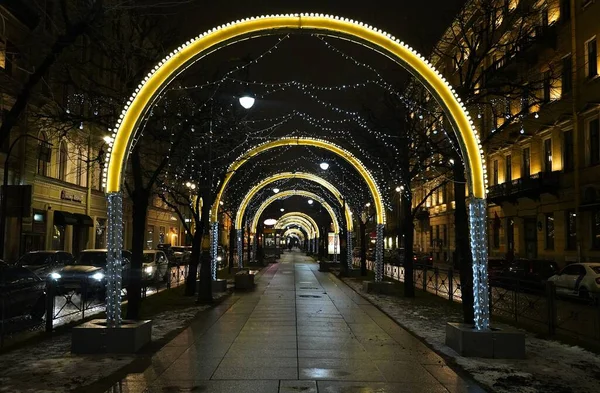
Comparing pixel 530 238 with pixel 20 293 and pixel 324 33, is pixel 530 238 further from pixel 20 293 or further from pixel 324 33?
pixel 20 293

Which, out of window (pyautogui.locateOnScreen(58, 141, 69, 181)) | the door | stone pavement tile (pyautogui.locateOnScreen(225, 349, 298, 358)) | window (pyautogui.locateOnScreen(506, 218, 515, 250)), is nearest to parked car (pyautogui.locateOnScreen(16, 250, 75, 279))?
window (pyautogui.locateOnScreen(58, 141, 69, 181))

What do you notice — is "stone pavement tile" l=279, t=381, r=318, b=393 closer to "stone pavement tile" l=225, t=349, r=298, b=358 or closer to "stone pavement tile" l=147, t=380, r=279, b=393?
"stone pavement tile" l=147, t=380, r=279, b=393

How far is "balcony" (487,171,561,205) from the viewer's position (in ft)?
116

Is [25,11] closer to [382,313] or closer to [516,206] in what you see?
[382,313]

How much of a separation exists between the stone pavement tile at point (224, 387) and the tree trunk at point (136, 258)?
20.4 ft

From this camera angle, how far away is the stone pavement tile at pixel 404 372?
29.6ft

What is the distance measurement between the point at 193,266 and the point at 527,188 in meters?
23.8

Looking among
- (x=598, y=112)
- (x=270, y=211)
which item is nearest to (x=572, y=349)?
(x=598, y=112)

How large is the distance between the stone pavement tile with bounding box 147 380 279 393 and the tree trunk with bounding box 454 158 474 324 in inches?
255

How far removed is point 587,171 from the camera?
32.1 metres

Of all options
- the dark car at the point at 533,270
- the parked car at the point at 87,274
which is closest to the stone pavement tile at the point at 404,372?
the parked car at the point at 87,274

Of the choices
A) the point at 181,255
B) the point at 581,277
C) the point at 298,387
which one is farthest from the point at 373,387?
the point at 181,255

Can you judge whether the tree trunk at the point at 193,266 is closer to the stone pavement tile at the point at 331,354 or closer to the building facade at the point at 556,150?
the stone pavement tile at the point at 331,354

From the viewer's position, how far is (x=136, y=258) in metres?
15.0
